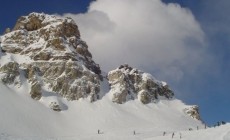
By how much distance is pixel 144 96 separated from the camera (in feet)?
483

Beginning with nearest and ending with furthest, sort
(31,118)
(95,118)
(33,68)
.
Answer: (31,118) < (95,118) < (33,68)

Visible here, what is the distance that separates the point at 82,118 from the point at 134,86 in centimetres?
3682

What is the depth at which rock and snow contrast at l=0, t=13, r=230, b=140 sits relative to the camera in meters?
111

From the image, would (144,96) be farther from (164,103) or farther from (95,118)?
(95,118)

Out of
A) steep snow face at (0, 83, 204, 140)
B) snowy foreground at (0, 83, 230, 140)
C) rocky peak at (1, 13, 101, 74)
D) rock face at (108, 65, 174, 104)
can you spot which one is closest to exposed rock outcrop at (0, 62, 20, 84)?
steep snow face at (0, 83, 204, 140)

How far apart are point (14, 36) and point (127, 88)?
39874 mm

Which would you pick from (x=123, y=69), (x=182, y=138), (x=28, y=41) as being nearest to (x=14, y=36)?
(x=28, y=41)

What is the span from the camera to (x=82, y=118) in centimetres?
12012

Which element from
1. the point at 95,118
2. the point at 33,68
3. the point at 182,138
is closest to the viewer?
the point at 182,138

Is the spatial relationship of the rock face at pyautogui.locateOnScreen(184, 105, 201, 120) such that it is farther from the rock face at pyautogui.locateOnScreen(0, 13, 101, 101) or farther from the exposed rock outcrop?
the exposed rock outcrop

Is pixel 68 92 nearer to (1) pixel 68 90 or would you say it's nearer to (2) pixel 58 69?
(1) pixel 68 90

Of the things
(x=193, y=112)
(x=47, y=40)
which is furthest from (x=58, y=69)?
(x=193, y=112)

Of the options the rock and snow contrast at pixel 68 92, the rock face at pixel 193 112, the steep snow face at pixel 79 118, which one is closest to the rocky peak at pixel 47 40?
the rock and snow contrast at pixel 68 92

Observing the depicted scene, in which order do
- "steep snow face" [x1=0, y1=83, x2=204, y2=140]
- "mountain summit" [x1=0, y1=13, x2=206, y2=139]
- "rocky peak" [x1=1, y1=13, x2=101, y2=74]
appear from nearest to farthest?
1. "steep snow face" [x1=0, y1=83, x2=204, y2=140]
2. "mountain summit" [x1=0, y1=13, x2=206, y2=139]
3. "rocky peak" [x1=1, y1=13, x2=101, y2=74]
